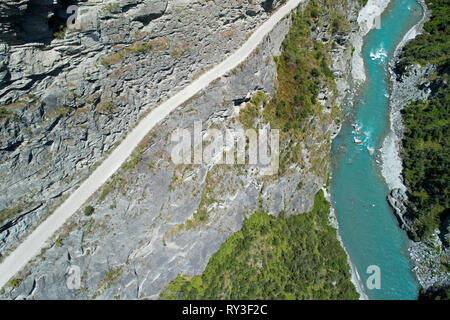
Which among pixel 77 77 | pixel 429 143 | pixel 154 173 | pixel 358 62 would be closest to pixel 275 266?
pixel 154 173

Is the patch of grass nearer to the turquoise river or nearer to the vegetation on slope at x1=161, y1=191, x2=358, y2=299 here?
the vegetation on slope at x1=161, y1=191, x2=358, y2=299

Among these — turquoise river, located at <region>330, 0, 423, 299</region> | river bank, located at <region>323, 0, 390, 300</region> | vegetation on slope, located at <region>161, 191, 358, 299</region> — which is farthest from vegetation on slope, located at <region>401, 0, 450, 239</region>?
vegetation on slope, located at <region>161, 191, 358, 299</region>

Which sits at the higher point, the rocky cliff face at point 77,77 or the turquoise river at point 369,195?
the rocky cliff face at point 77,77

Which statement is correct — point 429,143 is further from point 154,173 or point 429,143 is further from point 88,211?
point 88,211

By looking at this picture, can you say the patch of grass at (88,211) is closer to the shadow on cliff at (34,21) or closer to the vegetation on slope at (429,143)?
the shadow on cliff at (34,21)

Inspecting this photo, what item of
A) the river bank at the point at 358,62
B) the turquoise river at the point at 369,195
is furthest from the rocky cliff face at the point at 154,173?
the river bank at the point at 358,62
